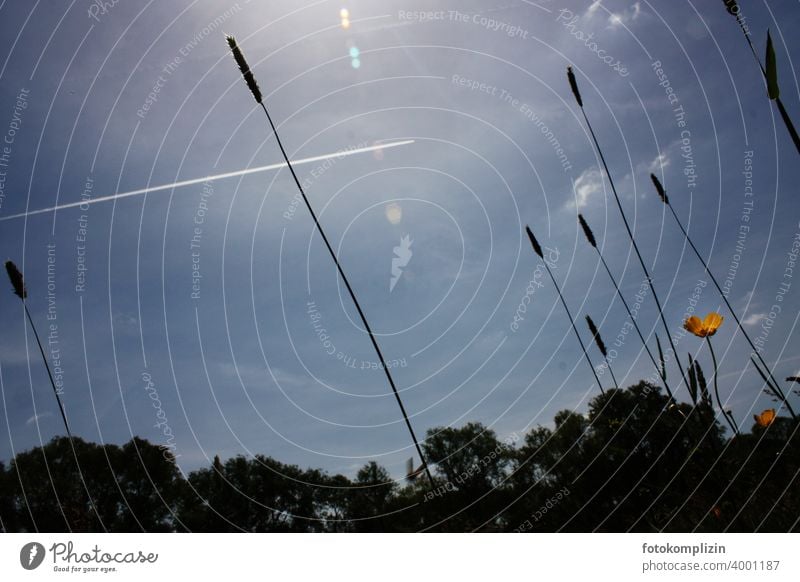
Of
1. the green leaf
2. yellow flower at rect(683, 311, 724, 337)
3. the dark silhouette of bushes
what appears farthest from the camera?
yellow flower at rect(683, 311, 724, 337)

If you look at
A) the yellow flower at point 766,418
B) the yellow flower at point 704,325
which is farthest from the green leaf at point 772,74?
the yellow flower at point 766,418

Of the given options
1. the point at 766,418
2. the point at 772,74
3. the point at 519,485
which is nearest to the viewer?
the point at 772,74

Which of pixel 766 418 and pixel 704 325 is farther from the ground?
pixel 704 325

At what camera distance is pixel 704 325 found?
11.0ft

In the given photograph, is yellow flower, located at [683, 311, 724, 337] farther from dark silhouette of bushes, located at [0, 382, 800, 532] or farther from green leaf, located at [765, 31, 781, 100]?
green leaf, located at [765, 31, 781, 100]

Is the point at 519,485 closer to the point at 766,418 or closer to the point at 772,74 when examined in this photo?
the point at 766,418

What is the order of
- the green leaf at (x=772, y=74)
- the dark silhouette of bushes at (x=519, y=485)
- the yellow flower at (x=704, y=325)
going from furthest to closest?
the yellow flower at (x=704, y=325)
the dark silhouette of bushes at (x=519, y=485)
the green leaf at (x=772, y=74)

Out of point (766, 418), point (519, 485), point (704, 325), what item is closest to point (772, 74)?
point (704, 325)

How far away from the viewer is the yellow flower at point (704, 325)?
10.9 feet

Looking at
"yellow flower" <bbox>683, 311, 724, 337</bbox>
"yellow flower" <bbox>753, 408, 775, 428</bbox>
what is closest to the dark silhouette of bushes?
"yellow flower" <bbox>753, 408, 775, 428</bbox>

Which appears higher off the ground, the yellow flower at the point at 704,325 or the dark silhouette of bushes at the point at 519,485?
the yellow flower at the point at 704,325

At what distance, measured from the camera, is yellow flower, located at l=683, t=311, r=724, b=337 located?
3309 mm

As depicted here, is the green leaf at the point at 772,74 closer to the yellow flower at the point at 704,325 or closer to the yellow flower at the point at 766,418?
the yellow flower at the point at 704,325

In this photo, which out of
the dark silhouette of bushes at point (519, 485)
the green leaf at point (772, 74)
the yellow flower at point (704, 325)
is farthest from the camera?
the yellow flower at point (704, 325)
